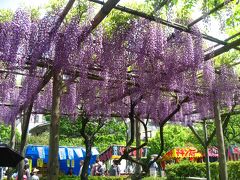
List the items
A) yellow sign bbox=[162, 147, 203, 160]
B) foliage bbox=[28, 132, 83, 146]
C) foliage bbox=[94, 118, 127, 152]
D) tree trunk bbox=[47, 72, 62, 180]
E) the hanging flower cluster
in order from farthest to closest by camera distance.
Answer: foliage bbox=[94, 118, 127, 152] → foliage bbox=[28, 132, 83, 146] → yellow sign bbox=[162, 147, 203, 160] → the hanging flower cluster → tree trunk bbox=[47, 72, 62, 180]

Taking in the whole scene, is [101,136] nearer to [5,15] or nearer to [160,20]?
[5,15]

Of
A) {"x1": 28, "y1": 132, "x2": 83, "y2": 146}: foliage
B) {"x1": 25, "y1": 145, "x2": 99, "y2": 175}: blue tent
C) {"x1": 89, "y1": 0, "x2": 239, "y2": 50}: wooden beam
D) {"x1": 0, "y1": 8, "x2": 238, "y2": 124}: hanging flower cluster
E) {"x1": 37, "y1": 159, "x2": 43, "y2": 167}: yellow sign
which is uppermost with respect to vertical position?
{"x1": 89, "y1": 0, "x2": 239, "y2": 50}: wooden beam

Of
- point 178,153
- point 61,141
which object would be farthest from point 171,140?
point 61,141

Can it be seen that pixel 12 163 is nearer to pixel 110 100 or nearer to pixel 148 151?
pixel 110 100

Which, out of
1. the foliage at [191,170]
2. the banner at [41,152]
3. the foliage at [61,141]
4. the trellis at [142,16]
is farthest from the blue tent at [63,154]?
the trellis at [142,16]

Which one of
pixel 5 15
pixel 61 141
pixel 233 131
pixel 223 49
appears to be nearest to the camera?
pixel 5 15

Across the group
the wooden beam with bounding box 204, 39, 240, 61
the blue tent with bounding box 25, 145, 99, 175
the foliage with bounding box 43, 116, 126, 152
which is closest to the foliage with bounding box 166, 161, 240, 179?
the blue tent with bounding box 25, 145, 99, 175

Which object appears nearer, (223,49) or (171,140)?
(223,49)

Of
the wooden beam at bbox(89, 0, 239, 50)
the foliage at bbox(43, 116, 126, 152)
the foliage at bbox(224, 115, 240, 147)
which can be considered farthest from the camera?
the foliage at bbox(43, 116, 126, 152)

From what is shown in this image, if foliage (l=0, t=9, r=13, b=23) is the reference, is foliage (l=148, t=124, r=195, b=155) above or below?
below

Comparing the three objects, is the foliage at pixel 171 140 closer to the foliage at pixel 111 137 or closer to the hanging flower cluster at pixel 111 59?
Answer: the foliage at pixel 111 137

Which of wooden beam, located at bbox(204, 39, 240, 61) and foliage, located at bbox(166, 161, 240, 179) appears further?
foliage, located at bbox(166, 161, 240, 179)

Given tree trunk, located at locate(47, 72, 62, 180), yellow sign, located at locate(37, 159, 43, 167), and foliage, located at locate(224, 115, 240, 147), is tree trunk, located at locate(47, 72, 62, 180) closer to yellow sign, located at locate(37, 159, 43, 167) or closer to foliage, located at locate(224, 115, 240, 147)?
yellow sign, located at locate(37, 159, 43, 167)

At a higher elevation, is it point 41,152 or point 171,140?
point 171,140
